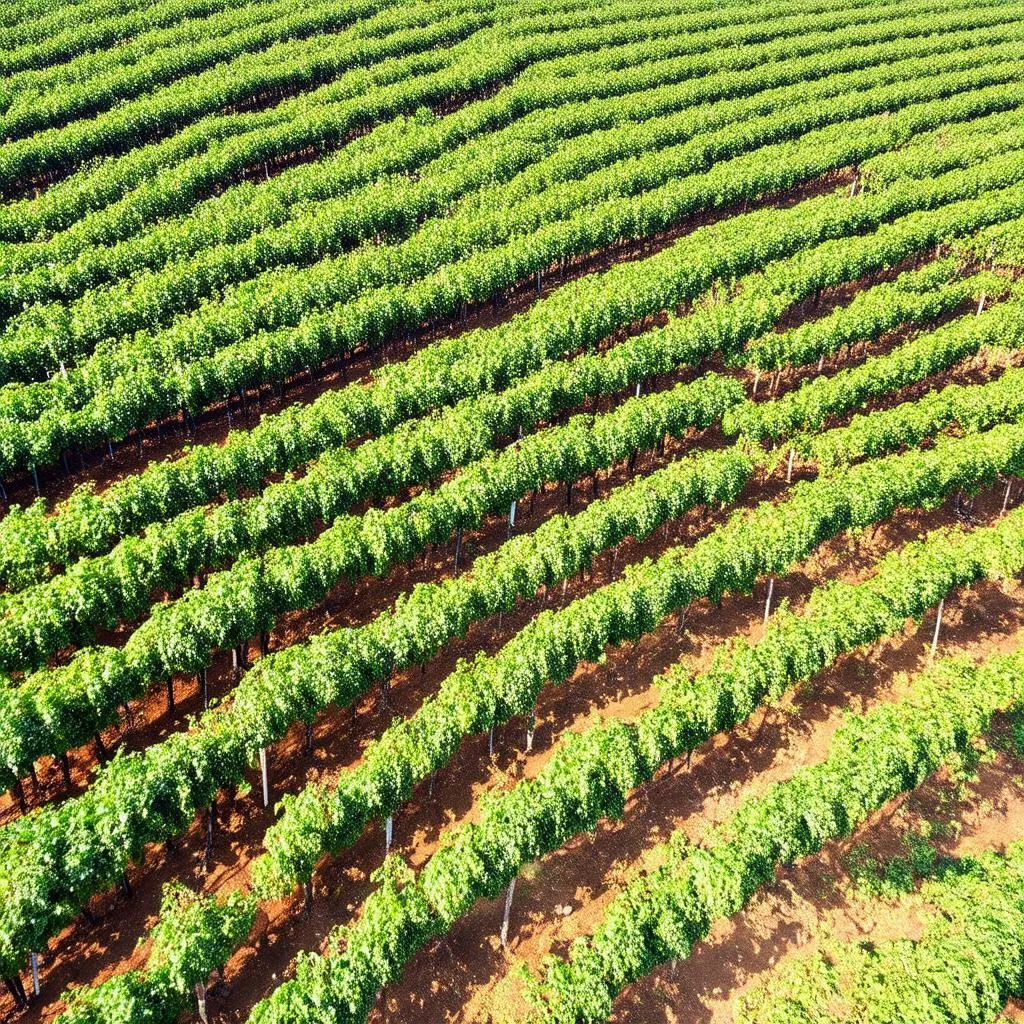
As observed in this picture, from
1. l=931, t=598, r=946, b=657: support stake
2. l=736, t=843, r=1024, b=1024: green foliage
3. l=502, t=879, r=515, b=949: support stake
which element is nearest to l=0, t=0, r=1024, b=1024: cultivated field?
l=736, t=843, r=1024, b=1024: green foliage

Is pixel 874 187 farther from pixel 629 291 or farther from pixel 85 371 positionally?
pixel 85 371

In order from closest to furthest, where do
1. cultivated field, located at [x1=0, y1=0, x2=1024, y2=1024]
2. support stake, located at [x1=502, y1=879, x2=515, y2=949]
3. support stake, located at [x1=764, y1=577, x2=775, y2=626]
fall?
cultivated field, located at [x1=0, y1=0, x2=1024, y2=1024]
support stake, located at [x1=502, y1=879, x2=515, y2=949]
support stake, located at [x1=764, y1=577, x2=775, y2=626]

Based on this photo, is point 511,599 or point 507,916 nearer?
point 507,916

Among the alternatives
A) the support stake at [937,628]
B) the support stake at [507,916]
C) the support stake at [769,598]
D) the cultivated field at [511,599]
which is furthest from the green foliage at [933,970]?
the support stake at [769,598]

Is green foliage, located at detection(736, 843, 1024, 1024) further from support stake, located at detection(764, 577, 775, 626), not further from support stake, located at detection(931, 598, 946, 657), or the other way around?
support stake, located at detection(764, 577, 775, 626)

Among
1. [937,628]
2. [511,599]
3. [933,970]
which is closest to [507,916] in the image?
[511,599]

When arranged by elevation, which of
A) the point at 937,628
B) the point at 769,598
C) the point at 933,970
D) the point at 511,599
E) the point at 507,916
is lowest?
the point at 933,970

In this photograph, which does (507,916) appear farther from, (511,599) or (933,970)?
(933,970)

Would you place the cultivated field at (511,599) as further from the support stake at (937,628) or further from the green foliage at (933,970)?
the support stake at (937,628)
